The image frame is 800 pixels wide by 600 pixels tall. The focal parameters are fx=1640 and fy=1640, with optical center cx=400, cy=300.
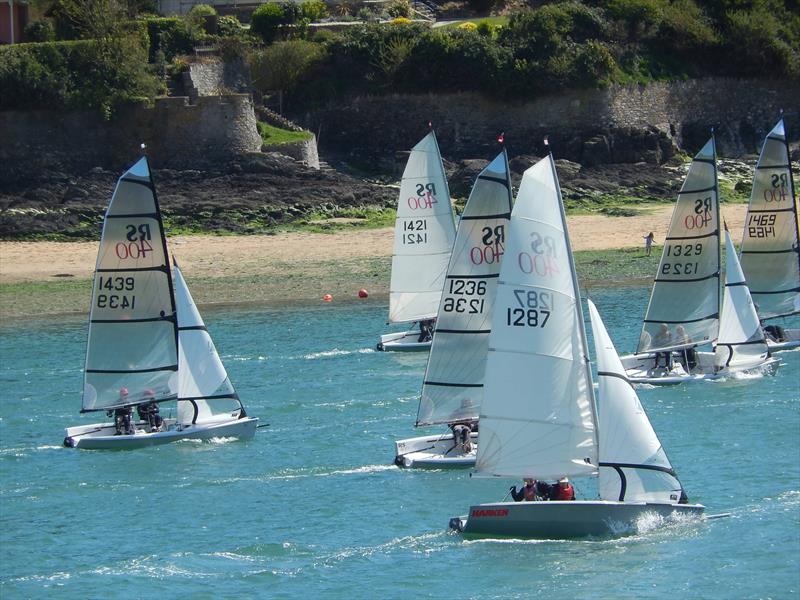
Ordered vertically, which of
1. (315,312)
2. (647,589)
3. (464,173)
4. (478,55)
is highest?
(478,55)

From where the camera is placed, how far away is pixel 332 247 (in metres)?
50.1

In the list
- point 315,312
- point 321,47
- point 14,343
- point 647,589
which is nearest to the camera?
point 647,589

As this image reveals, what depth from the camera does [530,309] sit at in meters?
22.5

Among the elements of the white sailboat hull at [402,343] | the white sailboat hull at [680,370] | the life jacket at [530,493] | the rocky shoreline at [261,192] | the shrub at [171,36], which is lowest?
the life jacket at [530,493]

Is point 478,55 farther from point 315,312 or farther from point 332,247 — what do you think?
point 315,312

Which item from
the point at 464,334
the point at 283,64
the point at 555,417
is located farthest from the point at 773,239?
the point at 283,64

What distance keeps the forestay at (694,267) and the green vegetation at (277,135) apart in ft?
86.6

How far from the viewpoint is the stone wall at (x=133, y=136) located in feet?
193

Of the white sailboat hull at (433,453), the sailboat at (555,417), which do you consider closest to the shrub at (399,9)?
the white sailboat hull at (433,453)

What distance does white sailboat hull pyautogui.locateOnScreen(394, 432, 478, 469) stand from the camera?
26.9 meters

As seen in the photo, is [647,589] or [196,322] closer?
[647,589]

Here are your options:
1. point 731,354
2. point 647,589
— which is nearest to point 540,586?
point 647,589

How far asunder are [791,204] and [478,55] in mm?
26202

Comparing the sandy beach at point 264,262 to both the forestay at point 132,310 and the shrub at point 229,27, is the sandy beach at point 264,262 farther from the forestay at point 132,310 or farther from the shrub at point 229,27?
the shrub at point 229,27
